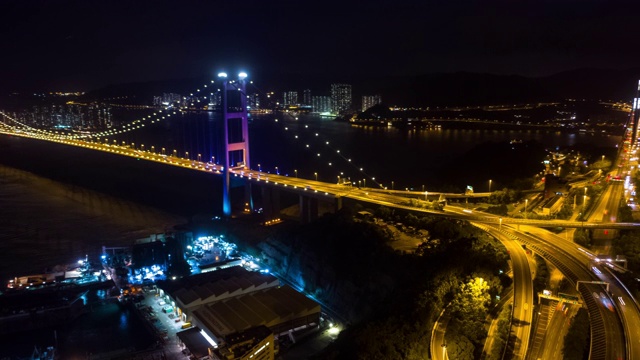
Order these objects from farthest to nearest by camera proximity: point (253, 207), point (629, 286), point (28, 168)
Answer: point (28, 168), point (253, 207), point (629, 286)

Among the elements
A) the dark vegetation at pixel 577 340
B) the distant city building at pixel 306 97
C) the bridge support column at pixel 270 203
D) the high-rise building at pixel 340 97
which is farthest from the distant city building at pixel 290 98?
the dark vegetation at pixel 577 340

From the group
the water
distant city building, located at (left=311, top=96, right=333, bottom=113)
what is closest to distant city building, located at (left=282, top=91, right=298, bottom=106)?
the water

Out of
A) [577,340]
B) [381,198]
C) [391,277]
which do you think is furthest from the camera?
[381,198]

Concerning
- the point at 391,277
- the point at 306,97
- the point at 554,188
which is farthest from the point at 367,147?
the point at 391,277

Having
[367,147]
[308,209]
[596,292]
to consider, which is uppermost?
[596,292]

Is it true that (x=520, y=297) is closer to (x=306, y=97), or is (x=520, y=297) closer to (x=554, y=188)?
(x=554, y=188)

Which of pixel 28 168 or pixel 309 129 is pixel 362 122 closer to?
pixel 309 129

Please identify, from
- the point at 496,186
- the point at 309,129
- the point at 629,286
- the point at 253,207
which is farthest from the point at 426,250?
the point at 309,129
